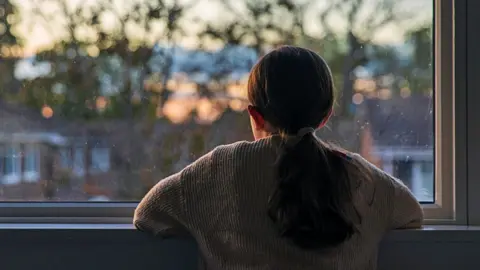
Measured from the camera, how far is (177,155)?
4.50ft

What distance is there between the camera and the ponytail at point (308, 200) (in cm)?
102

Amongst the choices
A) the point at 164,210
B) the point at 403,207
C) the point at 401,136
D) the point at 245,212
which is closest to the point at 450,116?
the point at 401,136

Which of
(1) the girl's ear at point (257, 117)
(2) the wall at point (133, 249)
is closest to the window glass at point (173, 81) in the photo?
(2) the wall at point (133, 249)

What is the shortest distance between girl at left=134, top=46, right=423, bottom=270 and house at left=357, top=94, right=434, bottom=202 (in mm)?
244

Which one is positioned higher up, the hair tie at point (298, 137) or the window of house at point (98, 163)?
the hair tie at point (298, 137)

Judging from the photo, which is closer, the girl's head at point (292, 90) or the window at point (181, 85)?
the girl's head at point (292, 90)

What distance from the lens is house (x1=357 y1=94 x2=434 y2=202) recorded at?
4.41 feet

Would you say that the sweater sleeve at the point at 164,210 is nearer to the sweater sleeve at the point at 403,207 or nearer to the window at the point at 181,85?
the window at the point at 181,85

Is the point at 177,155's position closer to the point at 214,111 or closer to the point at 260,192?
the point at 214,111

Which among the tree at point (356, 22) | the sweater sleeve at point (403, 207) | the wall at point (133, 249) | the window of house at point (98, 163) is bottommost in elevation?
the wall at point (133, 249)

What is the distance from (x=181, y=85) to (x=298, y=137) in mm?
405

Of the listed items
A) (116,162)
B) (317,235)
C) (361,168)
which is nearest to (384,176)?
(361,168)

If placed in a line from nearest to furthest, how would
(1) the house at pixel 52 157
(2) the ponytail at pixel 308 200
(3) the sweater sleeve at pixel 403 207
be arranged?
(2) the ponytail at pixel 308 200 → (3) the sweater sleeve at pixel 403 207 → (1) the house at pixel 52 157

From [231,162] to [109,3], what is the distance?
1.69 feet
